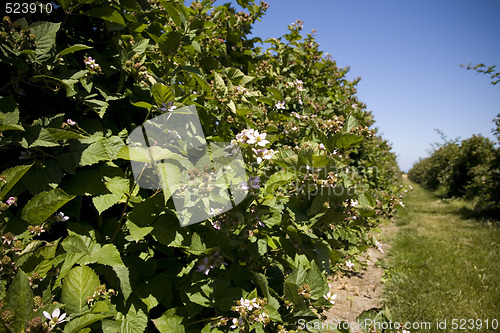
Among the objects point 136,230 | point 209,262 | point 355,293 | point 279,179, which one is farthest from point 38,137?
point 355,293

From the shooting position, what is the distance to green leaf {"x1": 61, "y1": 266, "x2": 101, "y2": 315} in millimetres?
1006

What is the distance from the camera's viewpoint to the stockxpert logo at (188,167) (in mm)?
1216

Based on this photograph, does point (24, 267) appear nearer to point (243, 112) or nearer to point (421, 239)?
point (243, 112)

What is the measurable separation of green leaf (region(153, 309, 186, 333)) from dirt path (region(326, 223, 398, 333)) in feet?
7.03

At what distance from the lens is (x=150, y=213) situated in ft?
4.22

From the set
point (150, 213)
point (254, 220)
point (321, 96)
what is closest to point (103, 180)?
point (150, 213)

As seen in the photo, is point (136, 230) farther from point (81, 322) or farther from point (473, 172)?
point (473, 172)

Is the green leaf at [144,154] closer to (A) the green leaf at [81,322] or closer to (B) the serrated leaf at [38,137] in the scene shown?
(B) the serrated leaf at [38,137]

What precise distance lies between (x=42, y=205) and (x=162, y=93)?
655 millimetres

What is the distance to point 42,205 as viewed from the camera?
3.43 feet

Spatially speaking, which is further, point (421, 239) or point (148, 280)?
point (421, 239)

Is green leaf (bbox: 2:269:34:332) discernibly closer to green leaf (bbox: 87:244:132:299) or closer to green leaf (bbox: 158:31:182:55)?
green leaf (bbox: 87:244:132:299)

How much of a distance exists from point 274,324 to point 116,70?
1587 millimetres

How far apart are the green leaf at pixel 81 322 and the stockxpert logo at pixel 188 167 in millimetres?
460
